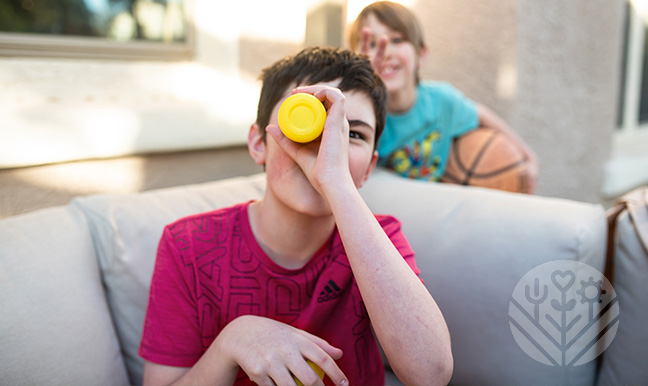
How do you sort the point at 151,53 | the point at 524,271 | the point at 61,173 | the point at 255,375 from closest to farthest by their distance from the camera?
the point at 255,375
the point at 524,271
the point at 61,173
the point at 151,53

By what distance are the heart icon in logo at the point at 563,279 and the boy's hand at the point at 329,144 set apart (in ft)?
2.50

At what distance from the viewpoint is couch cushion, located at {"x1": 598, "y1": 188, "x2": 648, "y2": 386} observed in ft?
5.02

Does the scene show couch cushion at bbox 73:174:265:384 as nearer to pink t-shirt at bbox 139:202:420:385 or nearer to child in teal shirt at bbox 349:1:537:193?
pink t-shirt at bbox 139:202:420:385

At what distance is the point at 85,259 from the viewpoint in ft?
5.30

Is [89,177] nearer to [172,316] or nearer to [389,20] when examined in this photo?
[172,316]

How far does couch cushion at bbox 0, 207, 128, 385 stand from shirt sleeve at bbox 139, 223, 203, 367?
25 cm

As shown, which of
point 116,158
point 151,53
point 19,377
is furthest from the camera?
point 151,53

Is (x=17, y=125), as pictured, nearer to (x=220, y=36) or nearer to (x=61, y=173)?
(x=61, y=173)

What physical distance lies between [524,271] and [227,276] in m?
0.88

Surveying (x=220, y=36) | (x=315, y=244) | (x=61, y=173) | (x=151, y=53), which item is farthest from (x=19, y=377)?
(x=220, y=36)

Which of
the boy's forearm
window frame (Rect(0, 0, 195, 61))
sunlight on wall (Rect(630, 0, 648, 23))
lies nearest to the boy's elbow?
the boy's forearm

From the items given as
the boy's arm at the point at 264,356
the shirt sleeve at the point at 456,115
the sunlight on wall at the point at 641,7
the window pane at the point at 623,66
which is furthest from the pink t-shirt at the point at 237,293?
the sunlight on wall at the point at 641,7

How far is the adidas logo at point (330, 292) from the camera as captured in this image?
142cm

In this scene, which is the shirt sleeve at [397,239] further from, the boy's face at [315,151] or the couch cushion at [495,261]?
the couch cushion at [495,261]
